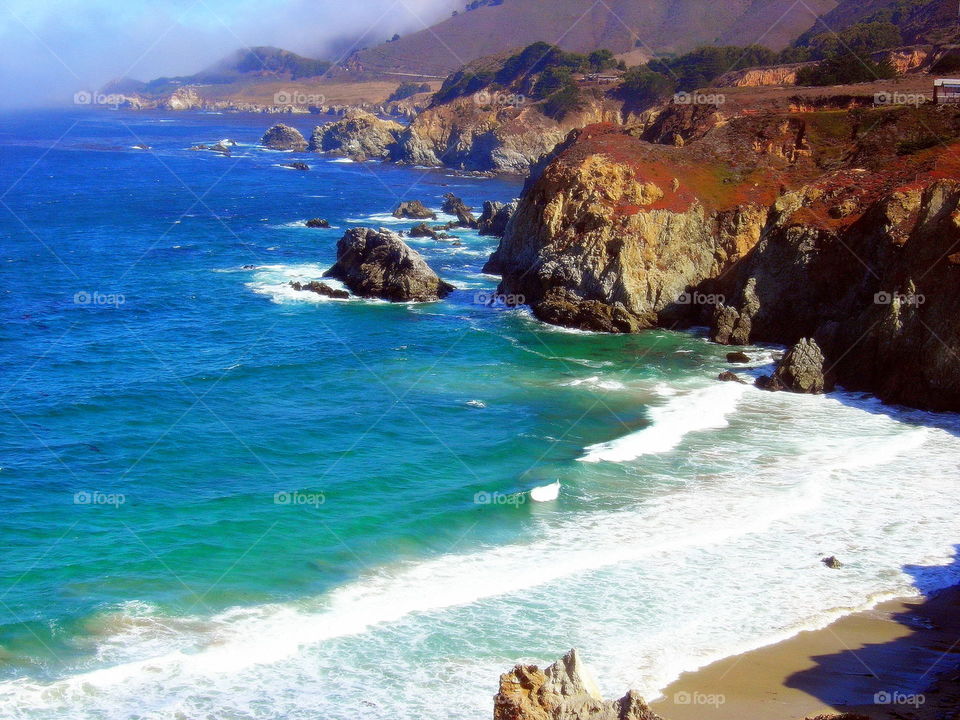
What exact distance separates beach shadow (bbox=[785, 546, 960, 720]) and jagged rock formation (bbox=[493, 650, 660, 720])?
721 cm

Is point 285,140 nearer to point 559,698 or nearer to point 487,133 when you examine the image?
point 487,133

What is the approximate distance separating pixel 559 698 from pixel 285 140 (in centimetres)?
15573

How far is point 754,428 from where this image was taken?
33375 mm

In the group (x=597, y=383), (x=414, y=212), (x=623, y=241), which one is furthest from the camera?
(x=414, y=212)

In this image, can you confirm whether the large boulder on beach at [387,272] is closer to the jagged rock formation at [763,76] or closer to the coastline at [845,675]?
the coastline at [845,675]

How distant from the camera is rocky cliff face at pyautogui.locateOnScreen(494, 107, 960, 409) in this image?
3628cm

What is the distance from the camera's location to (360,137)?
144 metres

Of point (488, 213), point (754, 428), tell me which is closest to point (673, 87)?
point (488, 213)

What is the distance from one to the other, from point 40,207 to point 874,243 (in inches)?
3070

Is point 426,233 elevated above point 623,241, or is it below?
below

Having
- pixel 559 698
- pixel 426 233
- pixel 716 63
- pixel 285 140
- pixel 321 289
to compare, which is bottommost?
pixel 559 698

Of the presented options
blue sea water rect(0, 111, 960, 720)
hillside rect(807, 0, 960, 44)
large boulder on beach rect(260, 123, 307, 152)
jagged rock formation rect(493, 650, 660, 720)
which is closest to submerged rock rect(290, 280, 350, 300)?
blue sea water rect(0, 111, 960, 720)

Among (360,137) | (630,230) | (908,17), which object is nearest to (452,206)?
(630,230)

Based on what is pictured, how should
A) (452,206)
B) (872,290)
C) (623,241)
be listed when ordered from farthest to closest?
(452,206)
(623,241)
(872,290)
